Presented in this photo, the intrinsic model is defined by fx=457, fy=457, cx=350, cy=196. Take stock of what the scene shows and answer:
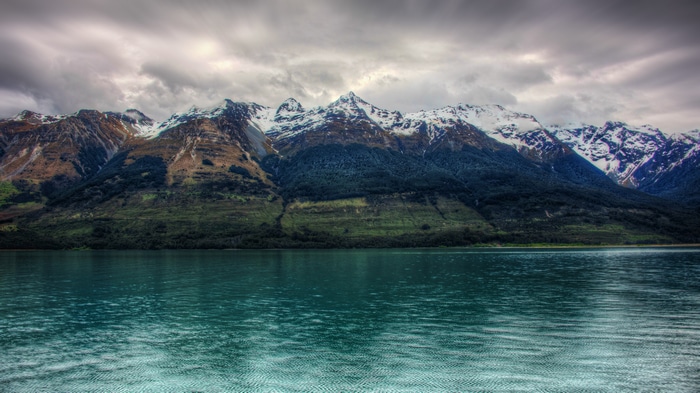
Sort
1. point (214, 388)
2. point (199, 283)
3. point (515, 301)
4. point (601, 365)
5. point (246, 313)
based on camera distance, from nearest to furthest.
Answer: point (214, 388) < point (601, 365) < point (246, 313) < point (515, 301) < point (199, 283)

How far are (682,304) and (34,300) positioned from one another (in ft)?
356

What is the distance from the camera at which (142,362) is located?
43.4 metres

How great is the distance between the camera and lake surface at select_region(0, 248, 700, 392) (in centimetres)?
3728

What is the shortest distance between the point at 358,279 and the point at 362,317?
50585 mm

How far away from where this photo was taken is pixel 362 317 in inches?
2515

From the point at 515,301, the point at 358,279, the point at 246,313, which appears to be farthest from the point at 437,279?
the point at 246,313

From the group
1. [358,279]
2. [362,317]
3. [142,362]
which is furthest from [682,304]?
[142,362]

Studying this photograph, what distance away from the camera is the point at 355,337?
51781mm

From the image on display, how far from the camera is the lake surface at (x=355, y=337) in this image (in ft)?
122

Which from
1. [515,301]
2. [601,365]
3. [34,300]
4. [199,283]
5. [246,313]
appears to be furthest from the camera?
[199,283]

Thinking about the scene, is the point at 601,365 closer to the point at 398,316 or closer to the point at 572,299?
the point at 398,316

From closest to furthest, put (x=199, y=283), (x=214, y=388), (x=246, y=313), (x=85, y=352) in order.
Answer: (x=214, y=388)
(x=85, y=352)
(x=246, y=313)
(x=199, y=283)

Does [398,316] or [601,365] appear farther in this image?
[398,316]

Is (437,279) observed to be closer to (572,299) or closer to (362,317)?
(572,299)
